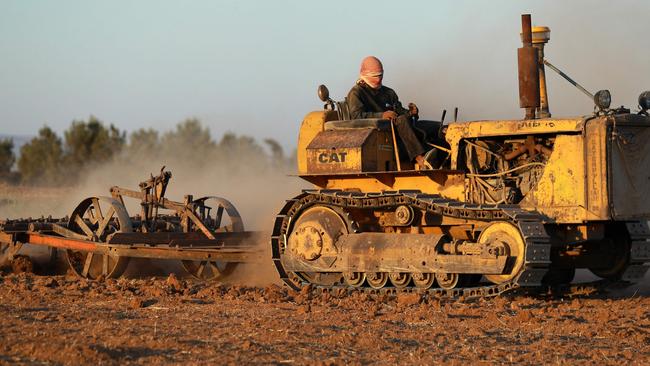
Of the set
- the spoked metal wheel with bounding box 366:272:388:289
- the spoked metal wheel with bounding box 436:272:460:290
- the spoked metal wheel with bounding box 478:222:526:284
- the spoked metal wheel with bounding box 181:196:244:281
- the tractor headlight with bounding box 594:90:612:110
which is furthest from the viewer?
the spoked metal wheel with bounding box 181:196:244:281

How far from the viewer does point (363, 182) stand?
16641 millimetres

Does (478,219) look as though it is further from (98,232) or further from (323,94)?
(98,232)

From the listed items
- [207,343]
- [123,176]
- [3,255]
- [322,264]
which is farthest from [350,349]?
[123,176]

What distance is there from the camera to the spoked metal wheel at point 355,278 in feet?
53.3

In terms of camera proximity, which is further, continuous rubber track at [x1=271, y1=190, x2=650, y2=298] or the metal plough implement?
the metal plough implement

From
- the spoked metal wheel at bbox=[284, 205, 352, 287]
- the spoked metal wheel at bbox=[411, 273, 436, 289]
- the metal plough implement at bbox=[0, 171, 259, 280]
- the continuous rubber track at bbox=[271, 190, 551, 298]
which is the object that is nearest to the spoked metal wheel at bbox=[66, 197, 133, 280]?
the metal plough implement at bbox=[0, 171, 259, 280]

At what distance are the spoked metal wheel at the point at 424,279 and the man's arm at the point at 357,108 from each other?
2591 mm

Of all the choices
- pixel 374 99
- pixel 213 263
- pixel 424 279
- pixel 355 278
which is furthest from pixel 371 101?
pixel 213 263

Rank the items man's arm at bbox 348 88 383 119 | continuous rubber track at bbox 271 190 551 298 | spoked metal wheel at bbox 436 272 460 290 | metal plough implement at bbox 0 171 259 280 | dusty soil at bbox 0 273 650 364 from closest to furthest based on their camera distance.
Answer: dusty soil at bbox 0 273 650 364 → continuous rubber track at bbox 271 190 551 298 → spoked metal wheel at bbox 436 272 460 290 → man's arm at bbox 348 88 383 119 → metal plough implement at bbox 0 171 259 280

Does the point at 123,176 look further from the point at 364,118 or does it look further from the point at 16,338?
the point at 16,338

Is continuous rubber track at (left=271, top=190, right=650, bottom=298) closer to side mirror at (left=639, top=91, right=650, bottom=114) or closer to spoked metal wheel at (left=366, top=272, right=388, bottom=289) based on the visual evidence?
spoked metal wheel at (left=366, top=272, right=388, bottom=289)

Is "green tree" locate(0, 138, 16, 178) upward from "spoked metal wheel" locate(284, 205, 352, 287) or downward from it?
upward

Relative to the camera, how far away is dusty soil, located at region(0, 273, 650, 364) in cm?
1072

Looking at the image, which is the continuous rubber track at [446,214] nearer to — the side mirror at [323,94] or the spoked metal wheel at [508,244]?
the spoked metal wheel at [508,244]
